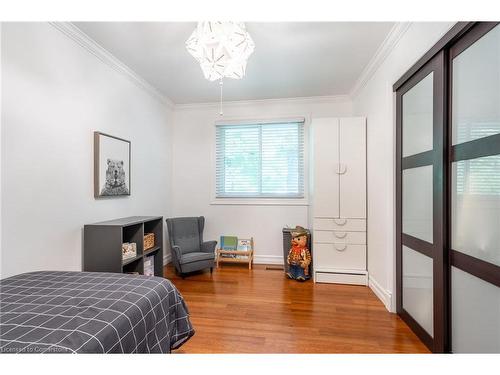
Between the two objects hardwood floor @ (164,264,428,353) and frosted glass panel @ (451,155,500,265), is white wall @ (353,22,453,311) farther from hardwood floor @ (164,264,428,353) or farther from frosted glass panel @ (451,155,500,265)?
frosted glass panel @ (451,155,500,265)

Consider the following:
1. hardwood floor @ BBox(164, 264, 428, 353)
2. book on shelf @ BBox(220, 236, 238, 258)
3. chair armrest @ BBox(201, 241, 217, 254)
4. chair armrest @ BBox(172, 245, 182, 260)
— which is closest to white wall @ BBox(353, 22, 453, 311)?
hardwood floor @ BBox(164, 264, 428, 353)

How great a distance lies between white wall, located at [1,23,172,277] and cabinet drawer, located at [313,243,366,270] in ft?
8.37

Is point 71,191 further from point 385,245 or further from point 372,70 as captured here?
point 372,70

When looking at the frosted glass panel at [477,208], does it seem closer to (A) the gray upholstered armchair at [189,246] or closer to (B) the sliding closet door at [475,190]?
(B) the sliding closet door at [475,190]

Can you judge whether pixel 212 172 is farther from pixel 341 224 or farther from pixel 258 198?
pixel 341 224

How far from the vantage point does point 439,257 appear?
1.58 metres

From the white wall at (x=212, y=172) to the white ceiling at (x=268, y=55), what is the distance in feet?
0.79

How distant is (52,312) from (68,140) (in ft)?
5.16

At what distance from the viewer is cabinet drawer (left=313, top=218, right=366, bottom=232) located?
3.03 metres

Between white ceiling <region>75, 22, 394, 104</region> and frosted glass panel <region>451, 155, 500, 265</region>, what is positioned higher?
white ceiling <region>75, 22, 394, 104</region>

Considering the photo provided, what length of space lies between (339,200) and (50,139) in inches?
121

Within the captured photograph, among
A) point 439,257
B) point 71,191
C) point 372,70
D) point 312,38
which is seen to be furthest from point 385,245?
point 71,191

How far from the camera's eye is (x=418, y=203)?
190 cm
